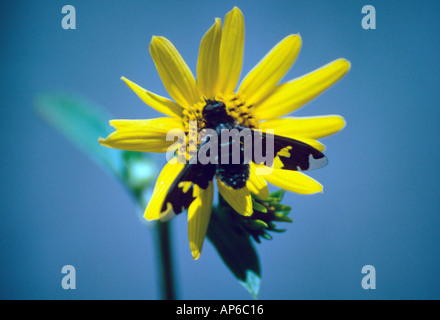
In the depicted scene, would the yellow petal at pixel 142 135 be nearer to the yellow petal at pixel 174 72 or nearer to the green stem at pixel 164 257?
the yellow petal at pixel 174 72

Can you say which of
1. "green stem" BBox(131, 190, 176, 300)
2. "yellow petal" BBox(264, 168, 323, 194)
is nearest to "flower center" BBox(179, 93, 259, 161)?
"yellow petal" BBox(264, 168, 323, 194)

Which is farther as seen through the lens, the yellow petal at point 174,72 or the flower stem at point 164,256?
the flower stem at point 164,256

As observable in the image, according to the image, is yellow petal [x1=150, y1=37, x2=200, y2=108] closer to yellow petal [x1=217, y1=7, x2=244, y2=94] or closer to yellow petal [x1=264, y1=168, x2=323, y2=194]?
yellow petal [x1=217, y1=7, x2=244, y2=94]

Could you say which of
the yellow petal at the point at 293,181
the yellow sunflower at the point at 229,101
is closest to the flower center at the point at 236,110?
the yellow sunflower at the point at 229,101

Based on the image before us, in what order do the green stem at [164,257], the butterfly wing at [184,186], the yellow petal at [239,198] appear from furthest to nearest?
the green stem at [164,257], the yellow petal at [239,198], the butterfly wing at [184,186]

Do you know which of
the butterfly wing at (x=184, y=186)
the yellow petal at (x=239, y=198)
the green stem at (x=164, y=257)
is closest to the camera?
the butterfly wing at (x=184, y=186)

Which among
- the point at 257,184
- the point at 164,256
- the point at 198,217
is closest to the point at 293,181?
the point at 257,184

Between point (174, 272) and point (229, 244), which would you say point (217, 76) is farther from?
point (174, 272)
